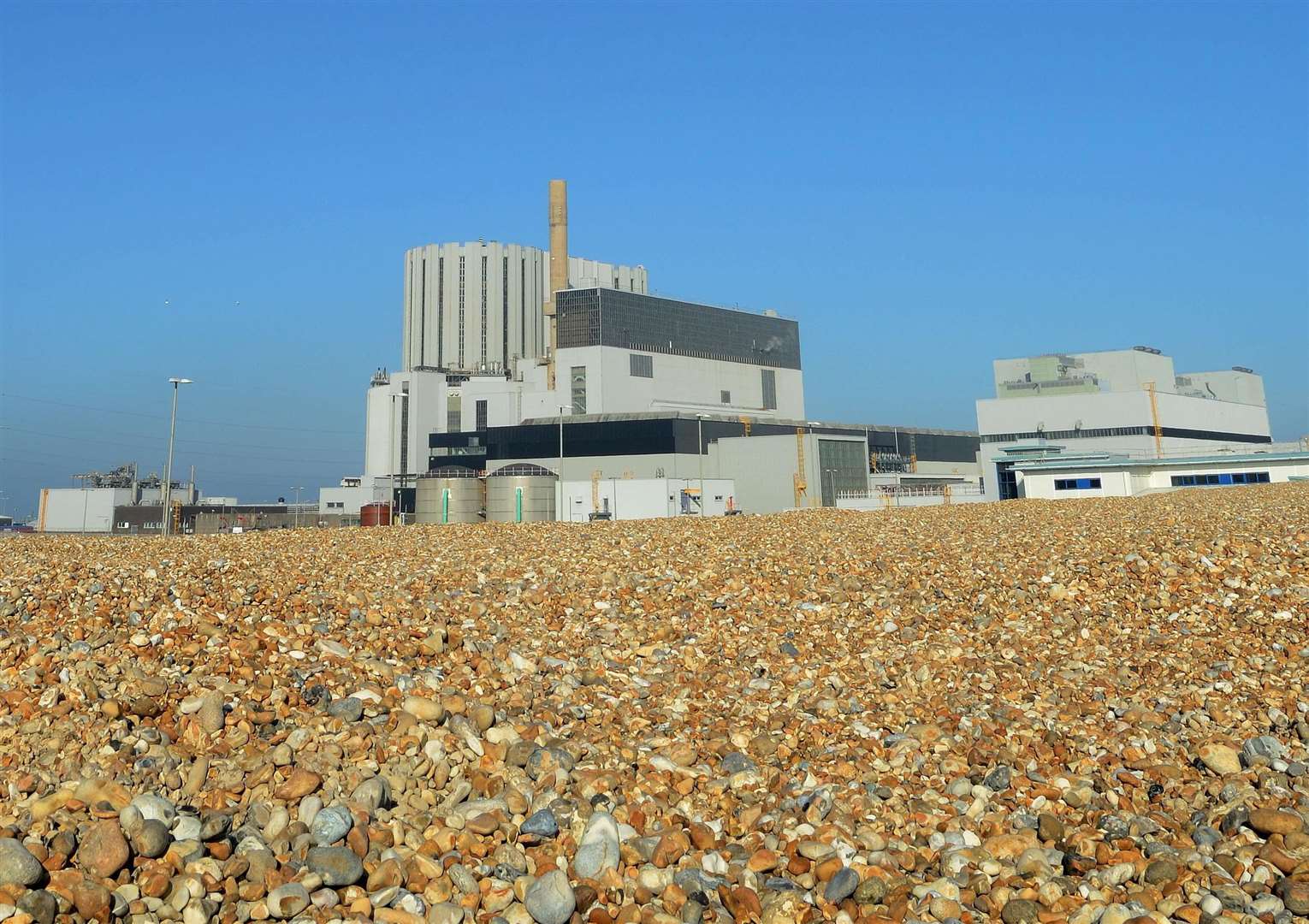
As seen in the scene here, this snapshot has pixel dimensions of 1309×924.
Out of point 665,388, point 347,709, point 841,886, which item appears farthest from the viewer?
point 665,388

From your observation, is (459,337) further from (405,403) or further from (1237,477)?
(1237,477)

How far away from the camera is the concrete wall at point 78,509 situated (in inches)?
3199

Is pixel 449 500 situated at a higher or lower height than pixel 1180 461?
lower

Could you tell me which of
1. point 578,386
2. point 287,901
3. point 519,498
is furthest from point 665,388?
point 287,901

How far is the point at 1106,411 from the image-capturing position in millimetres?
85812

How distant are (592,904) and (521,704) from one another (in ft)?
10.4

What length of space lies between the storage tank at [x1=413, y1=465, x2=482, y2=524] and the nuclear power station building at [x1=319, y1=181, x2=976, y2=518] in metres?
27.5

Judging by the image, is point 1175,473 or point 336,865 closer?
point 336,865

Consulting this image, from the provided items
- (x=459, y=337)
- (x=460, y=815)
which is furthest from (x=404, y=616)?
(x=459, y=337)

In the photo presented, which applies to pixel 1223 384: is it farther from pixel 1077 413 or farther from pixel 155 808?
pixel 155 808

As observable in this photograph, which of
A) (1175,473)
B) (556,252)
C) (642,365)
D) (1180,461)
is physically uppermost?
(556,252)

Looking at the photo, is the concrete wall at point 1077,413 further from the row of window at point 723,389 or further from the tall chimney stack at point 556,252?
the tall chimney stack at point 556,252

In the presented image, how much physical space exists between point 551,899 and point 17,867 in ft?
10.2

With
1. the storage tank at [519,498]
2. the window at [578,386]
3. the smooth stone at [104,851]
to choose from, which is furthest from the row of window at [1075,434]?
the smooth stone at [104,851]
